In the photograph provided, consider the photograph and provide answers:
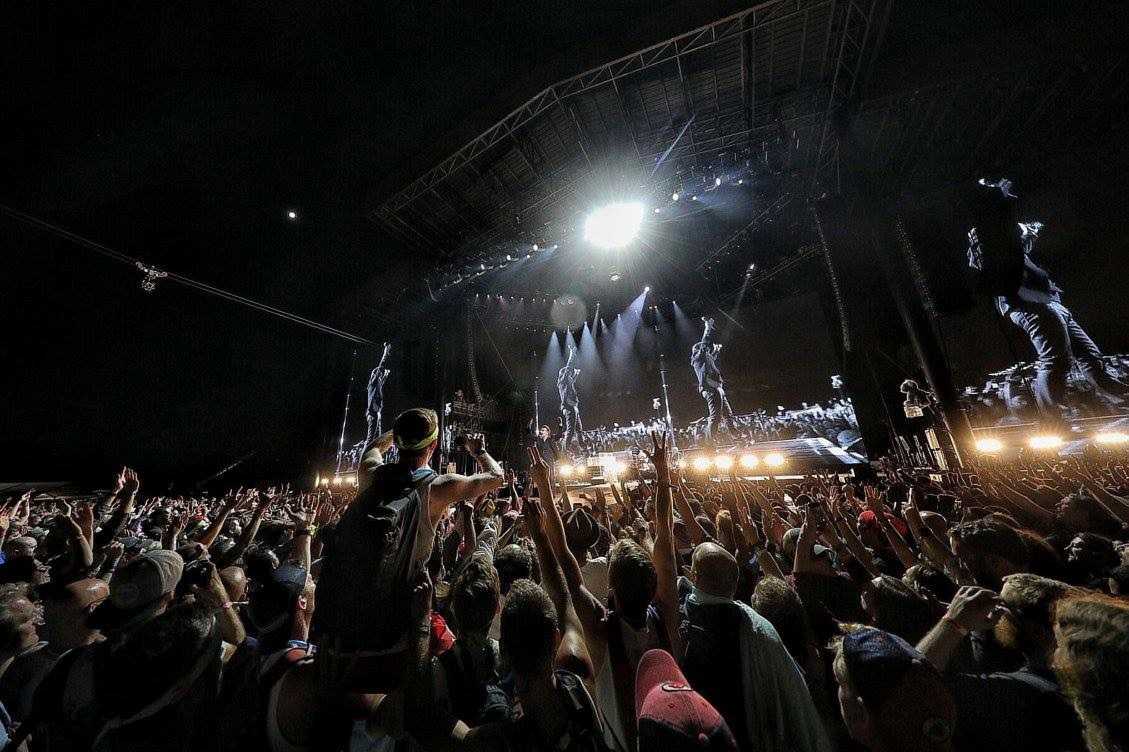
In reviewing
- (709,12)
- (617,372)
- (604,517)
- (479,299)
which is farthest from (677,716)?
(617,372)

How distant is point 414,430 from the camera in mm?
1770

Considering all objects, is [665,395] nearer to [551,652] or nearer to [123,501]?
[123,501]

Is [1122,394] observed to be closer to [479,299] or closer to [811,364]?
[811,364]

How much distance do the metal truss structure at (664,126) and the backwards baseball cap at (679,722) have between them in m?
9.17

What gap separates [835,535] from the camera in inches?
115

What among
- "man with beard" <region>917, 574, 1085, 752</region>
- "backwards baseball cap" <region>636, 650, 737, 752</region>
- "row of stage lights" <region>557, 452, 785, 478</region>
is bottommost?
"man with beard" <region>917, 574, 1085, 752</region>

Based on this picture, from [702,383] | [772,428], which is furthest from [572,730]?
[702,383]

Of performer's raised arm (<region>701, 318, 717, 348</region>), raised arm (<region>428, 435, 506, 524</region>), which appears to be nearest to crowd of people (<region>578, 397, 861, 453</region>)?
performer's raised arm (<region>701, 318, 717, 348</region>)

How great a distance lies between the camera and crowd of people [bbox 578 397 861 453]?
11938mm

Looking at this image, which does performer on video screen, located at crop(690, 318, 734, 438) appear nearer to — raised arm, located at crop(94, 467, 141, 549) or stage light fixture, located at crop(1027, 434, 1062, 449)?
stage light fixture, located at crop(1027, 434, 1062, 449)

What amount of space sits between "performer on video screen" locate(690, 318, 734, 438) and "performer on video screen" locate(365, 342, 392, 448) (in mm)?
13139

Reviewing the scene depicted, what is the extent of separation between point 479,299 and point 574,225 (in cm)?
543

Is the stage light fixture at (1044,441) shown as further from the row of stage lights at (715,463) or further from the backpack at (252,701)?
the backpack at (252,701)

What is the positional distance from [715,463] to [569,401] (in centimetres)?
777
